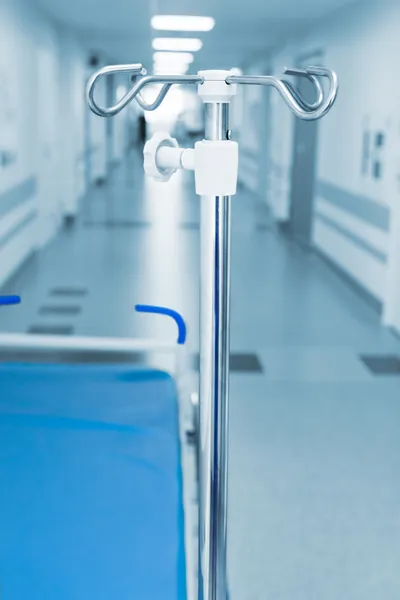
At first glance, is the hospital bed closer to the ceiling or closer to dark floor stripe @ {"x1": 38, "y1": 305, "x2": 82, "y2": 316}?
dark floor stripe @ {"x1": 38, "y1": 305, "x2": 82, "y2": 316}

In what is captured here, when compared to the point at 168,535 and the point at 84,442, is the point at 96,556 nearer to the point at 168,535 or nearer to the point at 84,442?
the point at 168,535

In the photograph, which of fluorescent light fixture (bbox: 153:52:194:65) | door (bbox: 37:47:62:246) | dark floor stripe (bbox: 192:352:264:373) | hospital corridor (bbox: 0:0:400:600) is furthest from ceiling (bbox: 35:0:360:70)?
dark floor stripe (bbox: 192:352:264:373)

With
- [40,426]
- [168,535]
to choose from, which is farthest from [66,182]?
[168,535]

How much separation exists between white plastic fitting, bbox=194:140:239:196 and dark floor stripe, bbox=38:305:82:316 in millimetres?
4247

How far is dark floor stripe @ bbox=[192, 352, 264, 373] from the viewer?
425 centimetres

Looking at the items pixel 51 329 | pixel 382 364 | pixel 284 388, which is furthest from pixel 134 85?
pixel 51 329

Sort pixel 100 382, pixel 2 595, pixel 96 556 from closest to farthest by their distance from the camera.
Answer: pixel 2 595 → pixel 96 556 → pixel 100 382

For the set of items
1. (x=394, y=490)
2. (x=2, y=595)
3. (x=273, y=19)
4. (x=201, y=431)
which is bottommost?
(x=394, y=490)

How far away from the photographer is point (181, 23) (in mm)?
7547

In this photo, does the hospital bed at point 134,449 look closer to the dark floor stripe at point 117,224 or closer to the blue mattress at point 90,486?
the blue mattress at point 90,486

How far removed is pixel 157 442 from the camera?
2121 mm

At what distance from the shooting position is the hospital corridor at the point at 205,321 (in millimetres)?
1205

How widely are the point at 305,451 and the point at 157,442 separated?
1.29m

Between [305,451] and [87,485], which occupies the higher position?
[87,485]
